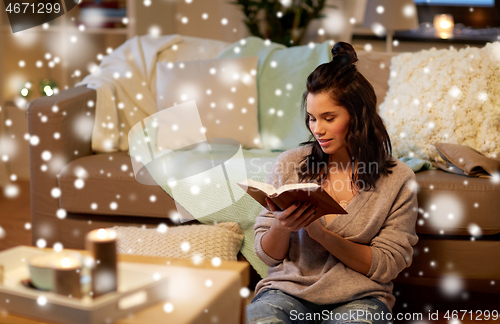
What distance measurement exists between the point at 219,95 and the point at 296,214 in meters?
1.11

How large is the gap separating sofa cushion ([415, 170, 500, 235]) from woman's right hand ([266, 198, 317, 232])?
673 millimetres

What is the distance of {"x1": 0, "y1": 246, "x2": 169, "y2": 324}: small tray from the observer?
2.10 ft

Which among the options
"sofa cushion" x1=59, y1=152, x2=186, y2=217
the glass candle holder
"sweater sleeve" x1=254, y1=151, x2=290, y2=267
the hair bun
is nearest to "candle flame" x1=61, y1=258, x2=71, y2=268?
"sweater sleeve" x1=254, y1=151, x2=290, y2=267

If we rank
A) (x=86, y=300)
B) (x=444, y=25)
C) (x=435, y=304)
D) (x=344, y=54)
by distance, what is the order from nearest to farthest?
(x=86, y=300) < (x=344, y=54) < (x=435, y=304) < (x=444, y=25)

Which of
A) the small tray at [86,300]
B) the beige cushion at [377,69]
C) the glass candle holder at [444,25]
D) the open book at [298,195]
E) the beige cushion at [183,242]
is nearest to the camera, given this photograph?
the small tray at [86,300]

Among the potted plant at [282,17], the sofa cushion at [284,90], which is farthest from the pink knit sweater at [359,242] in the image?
the potted plant at [282,17]

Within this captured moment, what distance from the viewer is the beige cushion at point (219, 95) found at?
1.92 m

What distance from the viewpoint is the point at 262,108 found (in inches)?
78.3

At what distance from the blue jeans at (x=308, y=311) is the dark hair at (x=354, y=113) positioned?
10.7 inches

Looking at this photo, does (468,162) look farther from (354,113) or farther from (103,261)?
(103,261)

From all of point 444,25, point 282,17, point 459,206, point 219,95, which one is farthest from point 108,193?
point 444,25

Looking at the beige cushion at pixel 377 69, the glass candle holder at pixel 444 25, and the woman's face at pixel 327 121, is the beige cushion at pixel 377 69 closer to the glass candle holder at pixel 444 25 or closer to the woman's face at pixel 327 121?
the woman's face at pixel 327 121

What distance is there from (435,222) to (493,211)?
174 millimetres

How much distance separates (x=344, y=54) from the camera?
1.10 meters
